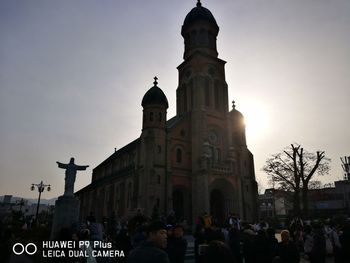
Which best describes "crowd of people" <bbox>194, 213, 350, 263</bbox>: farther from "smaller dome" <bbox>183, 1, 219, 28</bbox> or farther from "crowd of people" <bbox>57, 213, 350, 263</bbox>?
"smaller dome" <bbox>183, 1, 219, 28</bbox>

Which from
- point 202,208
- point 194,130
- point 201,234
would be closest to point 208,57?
point 194,130

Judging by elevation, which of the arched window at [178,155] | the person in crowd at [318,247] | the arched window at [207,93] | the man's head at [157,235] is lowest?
the person in crowd at [318,247]

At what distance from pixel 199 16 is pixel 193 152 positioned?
19274 mm

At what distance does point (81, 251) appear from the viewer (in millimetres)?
8602

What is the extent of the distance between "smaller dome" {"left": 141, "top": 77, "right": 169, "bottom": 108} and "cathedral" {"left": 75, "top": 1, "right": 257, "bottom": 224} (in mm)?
117

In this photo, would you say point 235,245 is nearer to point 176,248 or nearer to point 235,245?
point 235,245

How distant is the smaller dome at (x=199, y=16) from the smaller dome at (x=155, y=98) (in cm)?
1252

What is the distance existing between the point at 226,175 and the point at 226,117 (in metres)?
7.94

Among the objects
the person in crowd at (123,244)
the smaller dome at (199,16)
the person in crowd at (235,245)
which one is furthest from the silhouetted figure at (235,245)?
the smaller dome at (199,16)

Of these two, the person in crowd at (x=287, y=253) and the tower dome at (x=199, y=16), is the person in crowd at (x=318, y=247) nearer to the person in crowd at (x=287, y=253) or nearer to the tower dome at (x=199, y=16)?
the person in crowd at (x=287, y=253)

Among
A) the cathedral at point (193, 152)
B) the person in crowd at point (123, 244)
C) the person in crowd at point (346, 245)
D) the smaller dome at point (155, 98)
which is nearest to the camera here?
the person in crowd at point (346, 245)

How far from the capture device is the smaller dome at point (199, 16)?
38.9 metres

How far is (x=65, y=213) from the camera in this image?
15.0m

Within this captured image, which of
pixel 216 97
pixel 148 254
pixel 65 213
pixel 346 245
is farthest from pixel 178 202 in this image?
pixel 148 254
